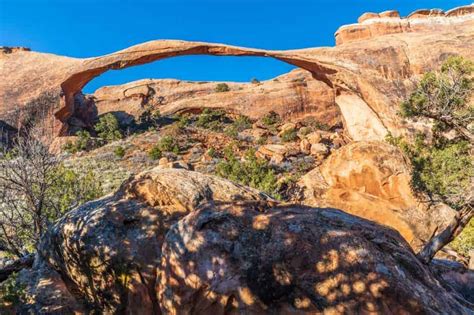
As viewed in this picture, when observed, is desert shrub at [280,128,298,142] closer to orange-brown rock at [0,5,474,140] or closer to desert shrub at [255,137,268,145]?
desert shrub at [255,137,268,145]

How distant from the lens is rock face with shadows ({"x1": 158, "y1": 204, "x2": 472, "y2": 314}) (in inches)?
122

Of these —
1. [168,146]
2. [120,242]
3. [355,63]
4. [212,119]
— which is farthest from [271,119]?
[120,242]

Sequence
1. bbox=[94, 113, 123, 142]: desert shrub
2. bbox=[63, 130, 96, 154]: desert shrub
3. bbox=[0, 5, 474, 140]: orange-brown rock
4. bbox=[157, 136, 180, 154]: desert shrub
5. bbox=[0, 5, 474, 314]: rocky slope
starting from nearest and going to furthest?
bbox=[0, 5, 474, 314]: rocky slope → bbox=[0, 5, 474, 140]: orange-brown rock → bbox=[63, 130, 96, 154]: desert shrub → bbox=[157, 136, 180, 154]: desert shrub → bbox=[94, 113, 123, 142]: desert shrub

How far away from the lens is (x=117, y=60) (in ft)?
79.6

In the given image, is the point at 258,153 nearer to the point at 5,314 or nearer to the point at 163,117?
the point at 163,117

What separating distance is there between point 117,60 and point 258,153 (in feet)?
40.5

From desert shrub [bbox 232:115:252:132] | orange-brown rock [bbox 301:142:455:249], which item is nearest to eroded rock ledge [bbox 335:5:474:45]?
desert shrub [bbox 232:115:252:132]

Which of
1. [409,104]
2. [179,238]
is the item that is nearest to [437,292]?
[179,238]

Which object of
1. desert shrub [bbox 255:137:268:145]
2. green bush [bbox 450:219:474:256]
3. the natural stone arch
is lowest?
green bush [bbox 450:219:474:256]

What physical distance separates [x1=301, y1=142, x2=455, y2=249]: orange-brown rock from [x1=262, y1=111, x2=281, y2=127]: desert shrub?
90.4 feet

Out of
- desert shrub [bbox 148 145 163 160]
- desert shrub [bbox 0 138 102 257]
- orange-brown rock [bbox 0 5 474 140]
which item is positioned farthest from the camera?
desert shrub [bbox 148 145 163 160]

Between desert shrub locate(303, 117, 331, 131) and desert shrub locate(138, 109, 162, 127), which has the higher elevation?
desert shrub locate(138, 109, 162, 127)

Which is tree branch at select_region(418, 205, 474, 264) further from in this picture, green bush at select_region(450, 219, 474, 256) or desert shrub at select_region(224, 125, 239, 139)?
desert shrub at select_region(224, 125, 239, 139)

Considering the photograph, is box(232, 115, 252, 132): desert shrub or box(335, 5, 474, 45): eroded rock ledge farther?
box(232, 115, 252, 132): desert shrub
